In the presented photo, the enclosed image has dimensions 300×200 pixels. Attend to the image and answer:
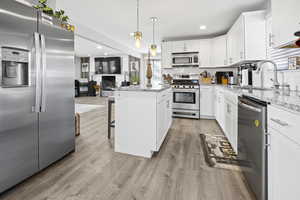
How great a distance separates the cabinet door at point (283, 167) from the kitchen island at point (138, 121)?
134 centimetres

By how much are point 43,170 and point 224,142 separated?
9.02 feet

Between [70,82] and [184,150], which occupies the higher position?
[70,82]

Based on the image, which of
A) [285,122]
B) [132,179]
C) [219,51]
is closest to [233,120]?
[285,122]

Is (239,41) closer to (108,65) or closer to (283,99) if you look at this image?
(283,99)

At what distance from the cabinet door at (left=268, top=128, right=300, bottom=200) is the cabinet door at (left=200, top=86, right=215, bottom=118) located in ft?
11.3

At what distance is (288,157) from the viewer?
94 centimetres

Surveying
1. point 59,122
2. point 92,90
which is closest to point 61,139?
point 59,122

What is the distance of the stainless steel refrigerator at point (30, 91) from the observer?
57.1 inches

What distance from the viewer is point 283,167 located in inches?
39.3

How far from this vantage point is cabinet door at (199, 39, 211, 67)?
15.8ft

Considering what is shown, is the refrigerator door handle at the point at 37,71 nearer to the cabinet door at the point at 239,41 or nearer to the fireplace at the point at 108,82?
the cabinet door at the point at 239,41

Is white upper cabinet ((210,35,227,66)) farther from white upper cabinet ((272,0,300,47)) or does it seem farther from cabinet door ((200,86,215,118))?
white upper cabinet ((272,0,300,47))

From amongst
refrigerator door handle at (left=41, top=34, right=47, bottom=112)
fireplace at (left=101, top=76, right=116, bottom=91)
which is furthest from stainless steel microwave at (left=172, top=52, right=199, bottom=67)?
fireplace at (left=101, top=76, right=116, bottom=91)

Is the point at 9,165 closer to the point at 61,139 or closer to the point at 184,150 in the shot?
the point at 61,139
